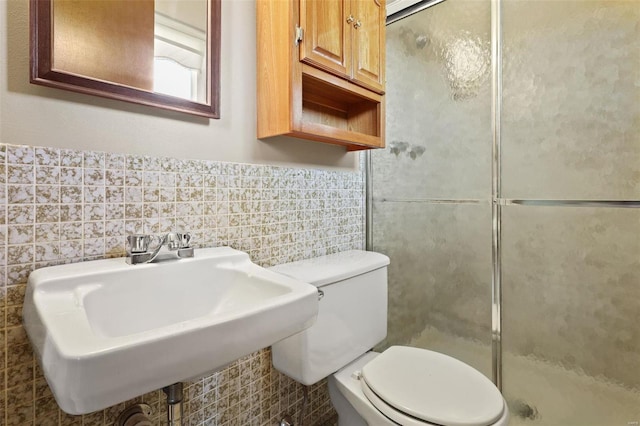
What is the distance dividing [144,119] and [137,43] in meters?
0.21

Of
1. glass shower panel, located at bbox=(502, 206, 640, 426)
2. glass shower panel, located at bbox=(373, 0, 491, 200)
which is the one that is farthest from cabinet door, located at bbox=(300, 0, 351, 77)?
glass shower panel, located at bbox=(502, 206, 640, 426)

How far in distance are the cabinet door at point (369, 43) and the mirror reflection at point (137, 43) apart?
1.80ft

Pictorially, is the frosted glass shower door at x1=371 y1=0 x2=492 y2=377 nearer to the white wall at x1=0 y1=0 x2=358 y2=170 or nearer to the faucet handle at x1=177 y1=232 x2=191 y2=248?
the white wall at x1=0 y1=0 x2=358 y2=170

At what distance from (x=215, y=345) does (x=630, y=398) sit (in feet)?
4.54

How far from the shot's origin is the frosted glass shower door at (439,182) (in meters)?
1.29

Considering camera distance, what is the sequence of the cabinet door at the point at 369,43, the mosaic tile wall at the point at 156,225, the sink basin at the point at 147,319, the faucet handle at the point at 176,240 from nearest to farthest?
1. the sink basin at the point at 147,319
2. the mosaic tile wall at the point at 156,225
3. the faucet handle at the point at 176,240
4. the cabinet door at the point at 369,43

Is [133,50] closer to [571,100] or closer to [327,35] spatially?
[327,35]

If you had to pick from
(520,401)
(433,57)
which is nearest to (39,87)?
(433,57)

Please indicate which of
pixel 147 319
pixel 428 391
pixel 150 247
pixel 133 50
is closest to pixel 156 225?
pixel 150 247

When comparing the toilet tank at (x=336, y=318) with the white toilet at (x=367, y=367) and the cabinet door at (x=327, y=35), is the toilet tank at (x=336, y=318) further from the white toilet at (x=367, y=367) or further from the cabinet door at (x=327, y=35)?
the cabinet door at (x=327, y=35)

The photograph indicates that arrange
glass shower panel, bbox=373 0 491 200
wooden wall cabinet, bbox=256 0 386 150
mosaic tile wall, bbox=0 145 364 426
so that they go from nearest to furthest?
mosaic tile wall, bbox=0 145 364 426
wooden wall cabinet, bbox=256 0 386 150
glass shower panel, bbox=373 0 491 200

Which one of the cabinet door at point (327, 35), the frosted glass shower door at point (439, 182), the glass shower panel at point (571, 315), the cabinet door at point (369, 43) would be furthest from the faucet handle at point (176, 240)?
the glass shower panel at point (571, 315)

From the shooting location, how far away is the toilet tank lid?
0.99 meters

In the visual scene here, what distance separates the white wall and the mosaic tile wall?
37 millimetres
